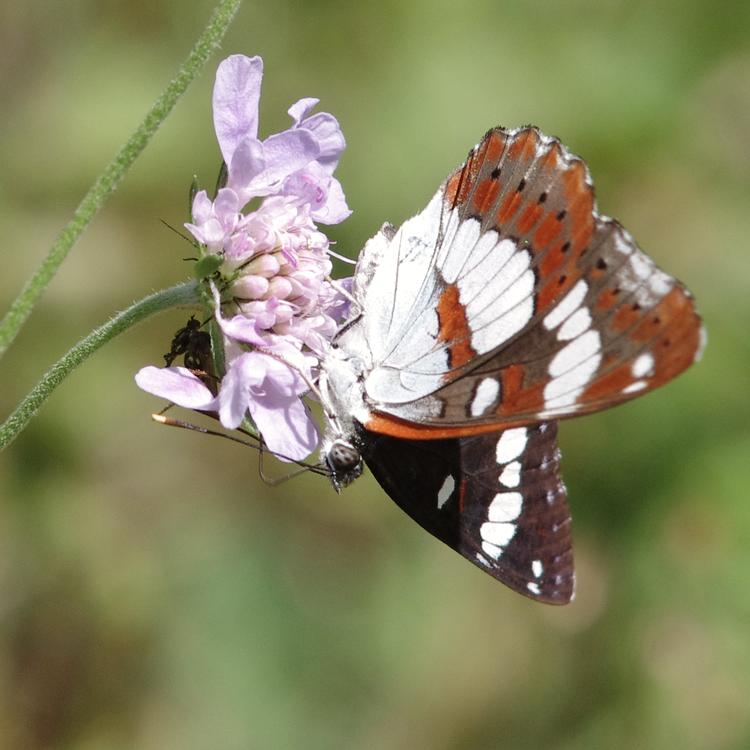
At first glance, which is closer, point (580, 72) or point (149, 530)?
point (149, 530)

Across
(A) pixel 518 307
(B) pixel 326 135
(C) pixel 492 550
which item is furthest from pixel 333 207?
(C) pixel 492 550

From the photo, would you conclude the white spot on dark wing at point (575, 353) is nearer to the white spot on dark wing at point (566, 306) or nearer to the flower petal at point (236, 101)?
the white spot on dark wing at point (566, 306)

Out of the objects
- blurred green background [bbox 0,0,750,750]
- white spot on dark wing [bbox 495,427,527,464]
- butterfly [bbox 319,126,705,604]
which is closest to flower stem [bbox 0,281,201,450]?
butterfly [bbox 319,126,705,604]

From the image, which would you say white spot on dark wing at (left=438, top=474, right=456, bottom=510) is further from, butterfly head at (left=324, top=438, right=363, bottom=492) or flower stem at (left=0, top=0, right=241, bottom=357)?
flower stem at (left=0, top=0, right=241, bottom=357)

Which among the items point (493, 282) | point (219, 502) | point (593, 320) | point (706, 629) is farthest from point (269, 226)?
point (706, 629)

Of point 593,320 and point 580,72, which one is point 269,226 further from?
point 580,72

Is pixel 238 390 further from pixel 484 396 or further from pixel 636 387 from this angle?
pixel 636 387

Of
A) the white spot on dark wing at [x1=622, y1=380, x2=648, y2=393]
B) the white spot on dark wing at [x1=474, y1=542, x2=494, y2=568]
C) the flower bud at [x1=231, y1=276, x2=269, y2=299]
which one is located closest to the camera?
the white spot on dark wing at [x1=622, y1=380, x2=648, y2=393]
